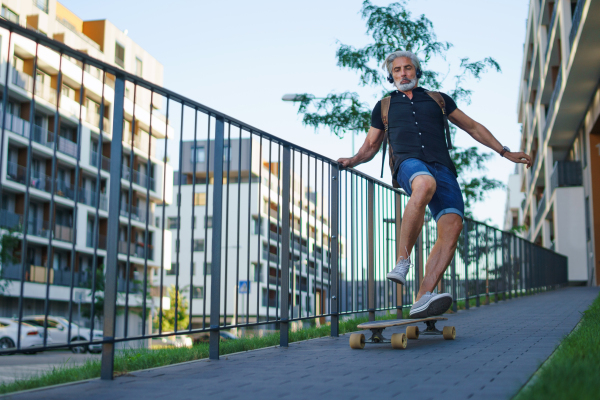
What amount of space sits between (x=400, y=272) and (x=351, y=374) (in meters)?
1.62

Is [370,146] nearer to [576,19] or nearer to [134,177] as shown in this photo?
[134,177]

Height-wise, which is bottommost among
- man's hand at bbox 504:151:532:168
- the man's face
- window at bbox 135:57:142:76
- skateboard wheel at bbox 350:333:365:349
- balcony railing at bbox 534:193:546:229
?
skateboard wheel at bbox 350:333:365:349

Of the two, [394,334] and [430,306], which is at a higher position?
[430,306]

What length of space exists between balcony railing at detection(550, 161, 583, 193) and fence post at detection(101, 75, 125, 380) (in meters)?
30.4

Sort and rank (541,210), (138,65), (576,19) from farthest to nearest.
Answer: (138,65)
(541,210)
(576,19)

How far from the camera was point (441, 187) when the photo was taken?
5188 millimetres

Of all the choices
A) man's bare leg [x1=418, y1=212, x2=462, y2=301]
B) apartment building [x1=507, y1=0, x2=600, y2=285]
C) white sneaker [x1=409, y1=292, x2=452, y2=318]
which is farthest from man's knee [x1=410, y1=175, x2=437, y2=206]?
apartment building [x1=507, y1=0, x2=600, y2=285]

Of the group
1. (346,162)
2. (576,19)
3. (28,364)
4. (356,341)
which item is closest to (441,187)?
(346,162)

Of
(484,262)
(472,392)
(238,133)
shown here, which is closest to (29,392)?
(472,392)

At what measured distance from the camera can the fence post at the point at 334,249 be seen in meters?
6.09

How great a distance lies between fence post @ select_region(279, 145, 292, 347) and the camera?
5.18 metres

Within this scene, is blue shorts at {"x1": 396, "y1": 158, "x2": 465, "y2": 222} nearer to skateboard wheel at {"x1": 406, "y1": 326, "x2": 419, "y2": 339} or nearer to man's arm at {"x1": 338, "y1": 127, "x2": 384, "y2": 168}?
man's arm at {"x1": 338, "y1": 127, "x2": 384, "y2": 168}

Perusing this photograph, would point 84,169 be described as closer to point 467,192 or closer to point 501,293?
point 467,192

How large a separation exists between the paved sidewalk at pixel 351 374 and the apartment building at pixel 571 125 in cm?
1693
